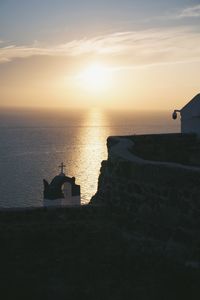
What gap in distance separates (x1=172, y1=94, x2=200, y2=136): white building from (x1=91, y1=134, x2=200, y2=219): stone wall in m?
9.81

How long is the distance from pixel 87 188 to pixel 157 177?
78.3 metres

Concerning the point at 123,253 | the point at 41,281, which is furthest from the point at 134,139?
the point at 41,281

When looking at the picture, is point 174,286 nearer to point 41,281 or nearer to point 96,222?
point 41,281

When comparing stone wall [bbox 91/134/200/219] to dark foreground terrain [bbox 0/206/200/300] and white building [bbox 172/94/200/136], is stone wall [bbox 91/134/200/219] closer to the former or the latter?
dark foreground terrain [bbox 0/206/200/300]

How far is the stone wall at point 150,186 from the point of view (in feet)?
21.4

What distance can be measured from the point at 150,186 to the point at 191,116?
1196cm

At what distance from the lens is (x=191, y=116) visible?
18375mm

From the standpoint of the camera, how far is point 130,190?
7.54m

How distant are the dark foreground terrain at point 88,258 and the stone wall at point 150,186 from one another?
1.12 ft

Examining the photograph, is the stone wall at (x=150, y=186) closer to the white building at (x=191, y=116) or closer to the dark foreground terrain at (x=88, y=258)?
the dark foreground terrain at (x=88, y=258)

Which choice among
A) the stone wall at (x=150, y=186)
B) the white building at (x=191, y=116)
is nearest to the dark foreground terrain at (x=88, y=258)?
the stone wall at (x=150, y=186)

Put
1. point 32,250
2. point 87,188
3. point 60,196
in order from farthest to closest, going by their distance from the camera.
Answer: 1. point 87,188
2. point 60,196
3. point 32,250

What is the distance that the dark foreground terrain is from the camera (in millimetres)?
6273

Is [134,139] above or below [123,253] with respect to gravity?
above
